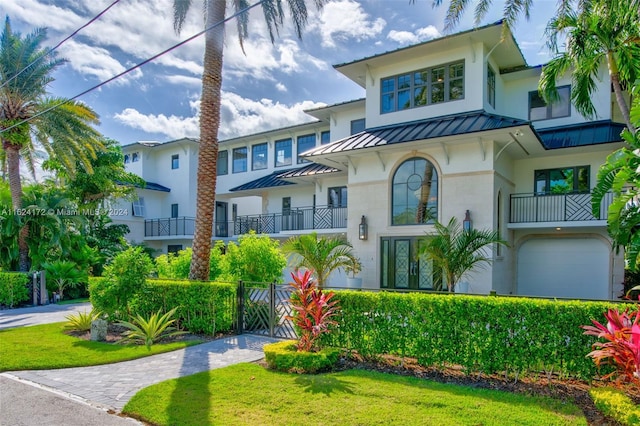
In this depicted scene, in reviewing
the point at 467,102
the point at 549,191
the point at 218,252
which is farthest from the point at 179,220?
the point at 549,191

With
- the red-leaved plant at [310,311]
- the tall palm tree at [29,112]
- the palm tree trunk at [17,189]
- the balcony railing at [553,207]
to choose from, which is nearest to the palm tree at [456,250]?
the balcony railing at [553,207]

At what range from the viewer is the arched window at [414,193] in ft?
Result: 50.8

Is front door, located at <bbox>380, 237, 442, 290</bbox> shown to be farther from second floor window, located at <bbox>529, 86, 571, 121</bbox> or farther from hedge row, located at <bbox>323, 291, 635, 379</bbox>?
second floor window, located at <bbox>529, 86, 571, 121</bbox>

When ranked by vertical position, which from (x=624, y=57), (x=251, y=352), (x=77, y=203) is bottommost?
(x=251, y=352)

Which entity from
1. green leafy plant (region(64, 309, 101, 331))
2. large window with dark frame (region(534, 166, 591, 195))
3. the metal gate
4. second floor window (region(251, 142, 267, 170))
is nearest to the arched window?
large window with dark frame (region(534, 166, 591, 195))

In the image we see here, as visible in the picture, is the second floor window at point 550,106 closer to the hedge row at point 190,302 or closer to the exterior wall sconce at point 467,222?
the exterior wall sconce at point 467,222

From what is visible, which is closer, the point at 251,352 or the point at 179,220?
the point at 251,352

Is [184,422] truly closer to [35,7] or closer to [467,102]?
[35,7]

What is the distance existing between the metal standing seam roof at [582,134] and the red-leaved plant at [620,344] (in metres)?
10.5

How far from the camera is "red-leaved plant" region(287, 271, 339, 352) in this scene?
25.6ft

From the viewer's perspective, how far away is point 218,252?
13.4 metres

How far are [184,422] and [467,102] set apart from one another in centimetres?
1456

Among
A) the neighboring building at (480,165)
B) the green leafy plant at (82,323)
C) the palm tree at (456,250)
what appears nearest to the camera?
the green leafy plant at (82,323)

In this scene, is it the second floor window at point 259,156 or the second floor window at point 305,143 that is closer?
the second floor window at point 305,143
